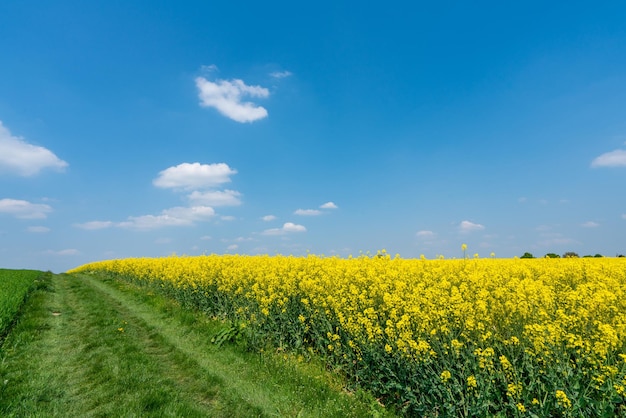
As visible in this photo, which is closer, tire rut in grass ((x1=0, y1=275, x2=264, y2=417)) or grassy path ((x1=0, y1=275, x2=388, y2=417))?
grassy path ((x1=0, y1=275, x2=388, y2=417))

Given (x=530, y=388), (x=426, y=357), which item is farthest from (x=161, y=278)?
(x=530, y=388)

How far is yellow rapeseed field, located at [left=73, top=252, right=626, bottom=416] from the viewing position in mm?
4871

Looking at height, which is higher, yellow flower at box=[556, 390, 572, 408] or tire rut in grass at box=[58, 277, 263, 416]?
yellow flower at box=[556, 390, 572, 408]

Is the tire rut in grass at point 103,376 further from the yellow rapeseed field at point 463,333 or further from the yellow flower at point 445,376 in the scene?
the yellow flower at point 445,376

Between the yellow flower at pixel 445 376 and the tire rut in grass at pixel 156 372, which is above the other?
the yellow flower at pixel 445 376

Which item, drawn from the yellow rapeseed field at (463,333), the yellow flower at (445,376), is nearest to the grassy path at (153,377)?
the yellow rapeseed field at (463,333)

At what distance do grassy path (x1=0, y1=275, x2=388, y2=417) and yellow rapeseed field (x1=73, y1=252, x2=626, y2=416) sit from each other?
2.98 feet

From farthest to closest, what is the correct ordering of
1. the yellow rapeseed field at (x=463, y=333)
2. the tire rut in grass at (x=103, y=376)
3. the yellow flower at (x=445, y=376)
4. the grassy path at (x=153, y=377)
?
the tire rut in grass at (x=103, y=376) < the grassy path at (x=153, y=377) < the yellow flower at (x=445, y=376) < the yellow rapeseed field at (x=463, y=333)

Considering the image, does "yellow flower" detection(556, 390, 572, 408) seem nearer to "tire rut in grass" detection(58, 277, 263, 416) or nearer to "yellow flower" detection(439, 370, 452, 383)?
"yellow flower" detection(439, 370, 452, 383)

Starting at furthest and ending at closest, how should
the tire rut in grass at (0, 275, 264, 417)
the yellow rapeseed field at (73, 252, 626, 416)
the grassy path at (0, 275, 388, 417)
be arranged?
the tire rut in grass at (0, 275, 264, 417), the grassy path at (0, 275, 388, 417), the yellow rapeseed field at (73, 252, 626, 416)

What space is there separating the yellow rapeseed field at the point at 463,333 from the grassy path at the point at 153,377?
0.91 m

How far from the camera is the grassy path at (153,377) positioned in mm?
6641

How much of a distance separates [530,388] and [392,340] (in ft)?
7.62

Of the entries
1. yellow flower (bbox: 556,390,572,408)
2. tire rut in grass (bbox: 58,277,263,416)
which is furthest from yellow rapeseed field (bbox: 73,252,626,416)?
tire rut in grass (bbox: 58,277,263,416)
